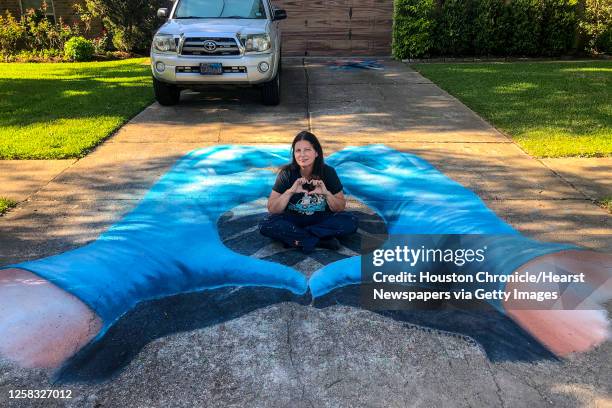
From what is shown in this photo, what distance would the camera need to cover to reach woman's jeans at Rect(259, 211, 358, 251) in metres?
3.72

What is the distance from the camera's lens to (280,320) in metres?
3.01

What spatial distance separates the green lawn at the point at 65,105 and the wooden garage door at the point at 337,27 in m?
4.32

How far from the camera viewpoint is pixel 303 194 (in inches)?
151

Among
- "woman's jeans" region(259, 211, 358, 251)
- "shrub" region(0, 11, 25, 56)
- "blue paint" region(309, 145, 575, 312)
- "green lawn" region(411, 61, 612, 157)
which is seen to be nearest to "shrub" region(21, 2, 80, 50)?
"shrub" region(0, 11, 25, 56)

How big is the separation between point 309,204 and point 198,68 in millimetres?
4517

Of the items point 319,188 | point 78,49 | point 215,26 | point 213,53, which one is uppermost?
point 215,26

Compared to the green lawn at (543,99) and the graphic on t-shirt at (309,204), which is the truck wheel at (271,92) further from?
the graphic on t-shirt at (309,204)

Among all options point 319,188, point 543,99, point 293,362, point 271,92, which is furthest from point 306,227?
point 543,99

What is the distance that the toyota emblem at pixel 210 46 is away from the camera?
7527 mm

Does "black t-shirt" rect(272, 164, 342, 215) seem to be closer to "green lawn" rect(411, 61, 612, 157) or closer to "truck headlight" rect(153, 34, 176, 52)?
"green lawn" rect(411, 61, 612, 157)

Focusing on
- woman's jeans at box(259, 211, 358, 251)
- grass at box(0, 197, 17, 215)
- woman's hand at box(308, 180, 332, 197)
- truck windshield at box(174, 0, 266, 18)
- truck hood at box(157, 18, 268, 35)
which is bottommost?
grass at box(0, 197, 17, 215)

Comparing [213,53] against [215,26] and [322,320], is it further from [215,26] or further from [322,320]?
[322,320]

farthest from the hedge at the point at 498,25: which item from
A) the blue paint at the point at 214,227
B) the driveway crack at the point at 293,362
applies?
the driveway crack at the point at 293,362

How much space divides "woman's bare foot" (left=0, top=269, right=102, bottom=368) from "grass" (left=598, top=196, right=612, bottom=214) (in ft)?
13.6
